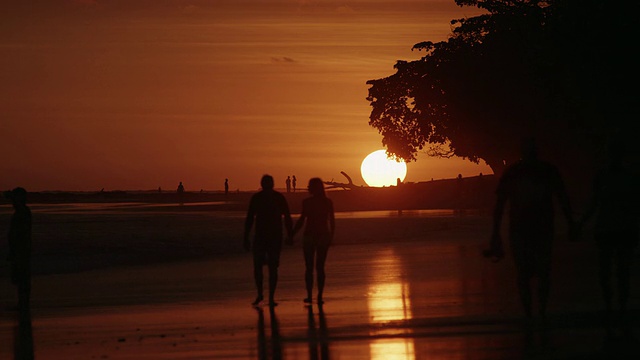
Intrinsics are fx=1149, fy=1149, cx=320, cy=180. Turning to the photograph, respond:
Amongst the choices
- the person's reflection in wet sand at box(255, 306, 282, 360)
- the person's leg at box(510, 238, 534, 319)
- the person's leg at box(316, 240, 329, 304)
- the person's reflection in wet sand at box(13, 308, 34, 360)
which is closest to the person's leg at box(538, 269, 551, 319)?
the person's leg at box(510, 238, 534, 319)

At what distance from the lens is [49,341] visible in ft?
42.9

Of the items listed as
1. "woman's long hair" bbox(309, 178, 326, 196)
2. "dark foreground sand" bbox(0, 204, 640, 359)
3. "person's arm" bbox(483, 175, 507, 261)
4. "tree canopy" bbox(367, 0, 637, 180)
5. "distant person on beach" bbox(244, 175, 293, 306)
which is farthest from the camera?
"tree canopy" bbox(367, 0, 637, 180)

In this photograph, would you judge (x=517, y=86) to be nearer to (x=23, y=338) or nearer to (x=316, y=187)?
(x=316, y=187)

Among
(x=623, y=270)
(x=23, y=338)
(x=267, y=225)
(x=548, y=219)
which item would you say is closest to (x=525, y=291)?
(x=548, y=219)

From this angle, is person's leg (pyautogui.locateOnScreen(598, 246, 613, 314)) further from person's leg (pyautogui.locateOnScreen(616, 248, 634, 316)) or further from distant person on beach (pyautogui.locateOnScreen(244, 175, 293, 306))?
distant person on beach (pyautogui.locateOnScreen(244, 175, 293, 306))

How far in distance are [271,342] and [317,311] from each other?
10.9 ft

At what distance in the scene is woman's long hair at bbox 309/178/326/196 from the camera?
17.9m

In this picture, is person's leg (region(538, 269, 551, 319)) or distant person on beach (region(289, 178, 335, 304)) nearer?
person's leg (region(538, 269, 551, 319))

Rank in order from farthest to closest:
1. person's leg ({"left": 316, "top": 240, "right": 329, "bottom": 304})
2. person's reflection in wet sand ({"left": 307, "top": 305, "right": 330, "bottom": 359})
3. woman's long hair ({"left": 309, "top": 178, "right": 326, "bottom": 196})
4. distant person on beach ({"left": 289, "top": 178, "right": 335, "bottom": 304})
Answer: woman's long hair ({"left": 309, "top": 178, "right": 326, "bottom": 196}) < distant person on beach ({"left": 289, "top": 178, "right": 335, "bottom": 304}) < person's leg ({"left": 316, "top": 240, "right": 329, "bottom": 304}) < person's reflection in wet sand ({"left": 307, "top": 305, "right": 330, "bottom": 359})

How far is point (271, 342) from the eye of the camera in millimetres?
12508

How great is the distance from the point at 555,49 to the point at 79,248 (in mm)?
15826

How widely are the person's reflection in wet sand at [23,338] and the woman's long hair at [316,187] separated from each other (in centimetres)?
466

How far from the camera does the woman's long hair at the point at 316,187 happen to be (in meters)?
17.9

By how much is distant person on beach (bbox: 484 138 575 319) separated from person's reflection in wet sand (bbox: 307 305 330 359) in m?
2.33
